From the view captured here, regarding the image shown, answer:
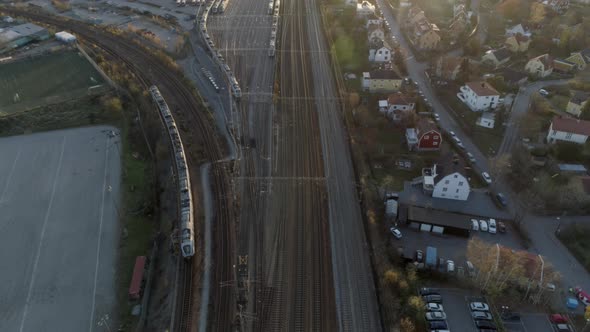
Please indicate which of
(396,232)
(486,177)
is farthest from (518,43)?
(396,232)

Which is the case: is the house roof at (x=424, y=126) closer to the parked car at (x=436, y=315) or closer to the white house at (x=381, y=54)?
the white house at (x=381, y=54)

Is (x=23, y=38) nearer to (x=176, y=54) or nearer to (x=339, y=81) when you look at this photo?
(x=176, y=54)

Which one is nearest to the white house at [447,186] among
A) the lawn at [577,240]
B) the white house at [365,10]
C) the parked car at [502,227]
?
the parked car at [502,227]

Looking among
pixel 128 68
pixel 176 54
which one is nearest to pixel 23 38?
pixel 128 68

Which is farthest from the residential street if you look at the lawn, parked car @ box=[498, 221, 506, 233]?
parked car @ box=[498, 221, 506, 233]

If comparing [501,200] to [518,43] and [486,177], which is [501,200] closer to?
[486,177]
